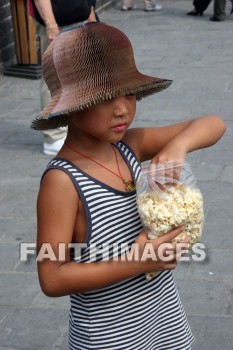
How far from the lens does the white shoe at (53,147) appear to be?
6203mm

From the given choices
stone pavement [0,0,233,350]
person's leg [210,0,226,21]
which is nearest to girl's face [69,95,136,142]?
stone pavement [0,0,233,350]

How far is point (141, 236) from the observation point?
6.98ft

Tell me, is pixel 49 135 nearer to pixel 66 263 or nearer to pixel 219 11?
pixel 66 263

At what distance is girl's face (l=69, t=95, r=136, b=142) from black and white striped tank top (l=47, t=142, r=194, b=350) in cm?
12

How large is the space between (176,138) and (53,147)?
3981 millimetres

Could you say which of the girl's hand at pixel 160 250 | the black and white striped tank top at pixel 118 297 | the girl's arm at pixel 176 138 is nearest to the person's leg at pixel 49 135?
the girl's arm at pixel 176 138

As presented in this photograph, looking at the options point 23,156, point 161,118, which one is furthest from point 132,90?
point 161,118

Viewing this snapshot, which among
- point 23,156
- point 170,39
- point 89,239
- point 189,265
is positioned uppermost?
point 89,239

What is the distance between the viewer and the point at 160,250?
2.08 m

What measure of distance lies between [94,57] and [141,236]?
479 mm

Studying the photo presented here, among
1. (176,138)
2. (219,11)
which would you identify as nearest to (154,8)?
(219,11)

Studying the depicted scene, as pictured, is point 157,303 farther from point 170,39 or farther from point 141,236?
point 170,39

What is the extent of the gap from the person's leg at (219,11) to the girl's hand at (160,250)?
962 cm

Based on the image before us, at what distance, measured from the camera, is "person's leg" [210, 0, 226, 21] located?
11.4m
